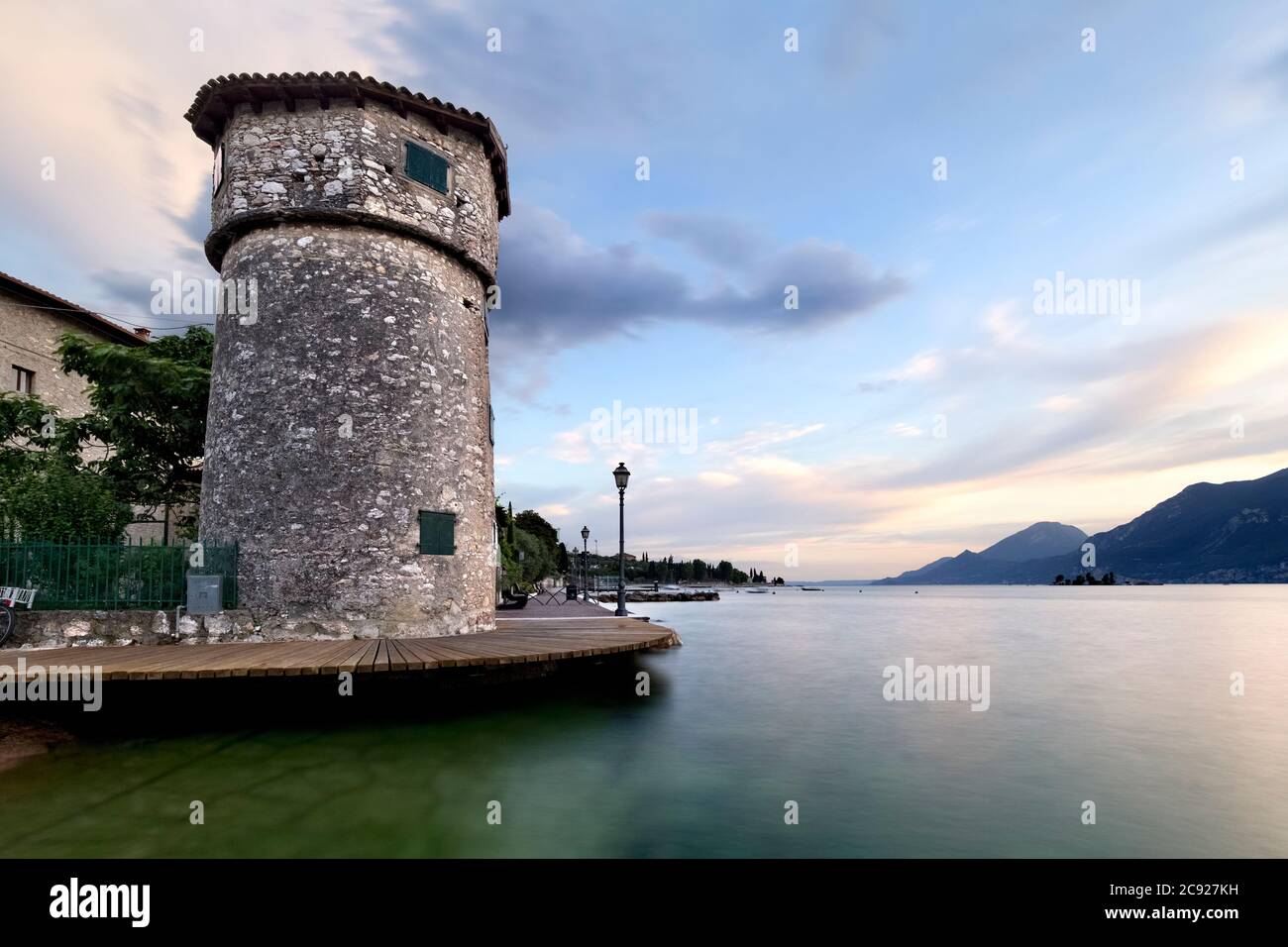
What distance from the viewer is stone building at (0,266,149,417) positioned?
71.4ft

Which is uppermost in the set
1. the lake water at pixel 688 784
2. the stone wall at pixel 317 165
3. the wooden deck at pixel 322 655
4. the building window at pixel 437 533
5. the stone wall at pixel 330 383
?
the stone wall at pixel 317 165

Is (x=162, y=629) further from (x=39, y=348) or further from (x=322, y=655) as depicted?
(x=39, y=348)

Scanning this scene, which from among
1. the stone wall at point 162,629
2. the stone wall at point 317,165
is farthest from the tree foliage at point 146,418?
the stone wall at point 162,629

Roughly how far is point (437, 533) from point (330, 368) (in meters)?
3.70

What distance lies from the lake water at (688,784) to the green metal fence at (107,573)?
252cm

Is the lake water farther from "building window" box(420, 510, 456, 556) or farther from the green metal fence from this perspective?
"building window" box(420, 510, 456, 556)

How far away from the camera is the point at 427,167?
12992 millimetres

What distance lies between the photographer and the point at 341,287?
39.7ft

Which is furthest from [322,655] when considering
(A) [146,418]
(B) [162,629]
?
(A) [146,418]

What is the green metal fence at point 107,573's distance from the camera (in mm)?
10391

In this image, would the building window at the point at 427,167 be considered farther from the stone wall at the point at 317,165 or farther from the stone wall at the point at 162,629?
the stone wall at the point at 162,629

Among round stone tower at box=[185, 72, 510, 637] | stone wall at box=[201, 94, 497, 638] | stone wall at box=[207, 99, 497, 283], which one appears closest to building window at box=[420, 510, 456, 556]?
round stone tower at box=[185, 72, 510, 637]
